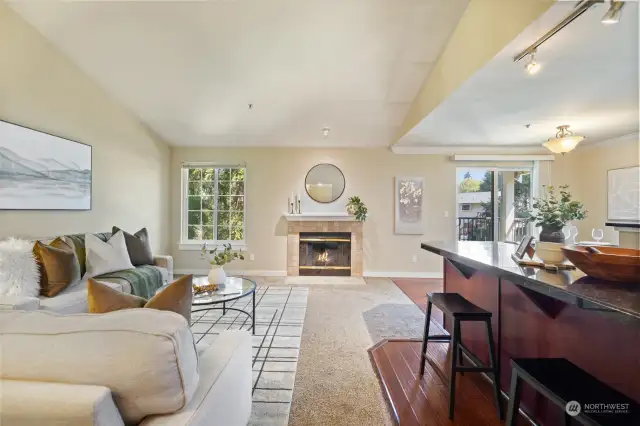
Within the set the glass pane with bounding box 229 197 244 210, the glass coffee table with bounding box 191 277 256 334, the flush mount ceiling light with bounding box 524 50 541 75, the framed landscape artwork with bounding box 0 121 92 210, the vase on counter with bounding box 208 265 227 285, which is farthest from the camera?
the glass pane with bounding box 229 197 244 210

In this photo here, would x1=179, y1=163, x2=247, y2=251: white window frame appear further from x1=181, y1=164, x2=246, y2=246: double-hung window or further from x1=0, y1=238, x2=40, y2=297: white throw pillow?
x1=0, y1=238, x2=40, y2=297: white throw pillow

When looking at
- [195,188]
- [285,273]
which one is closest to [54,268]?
[195,188]

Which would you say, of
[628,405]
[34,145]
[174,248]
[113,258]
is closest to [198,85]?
[34,145]

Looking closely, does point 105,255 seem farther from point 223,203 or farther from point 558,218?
point 558,218

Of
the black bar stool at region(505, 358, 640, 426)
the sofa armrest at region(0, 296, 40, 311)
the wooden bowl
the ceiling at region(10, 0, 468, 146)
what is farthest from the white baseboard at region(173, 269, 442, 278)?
the wooden bowl

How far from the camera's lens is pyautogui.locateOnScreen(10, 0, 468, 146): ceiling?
2.94 meters

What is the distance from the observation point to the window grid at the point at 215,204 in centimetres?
585

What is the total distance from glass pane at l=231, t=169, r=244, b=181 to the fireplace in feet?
5.06

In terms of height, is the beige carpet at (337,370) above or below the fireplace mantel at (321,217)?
below

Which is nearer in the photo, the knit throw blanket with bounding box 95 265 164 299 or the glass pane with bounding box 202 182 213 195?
the knit throw blanket with bounding box 95 265 164 299

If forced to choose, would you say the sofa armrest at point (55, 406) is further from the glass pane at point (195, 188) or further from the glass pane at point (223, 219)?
the glass pane at point (195, 188)

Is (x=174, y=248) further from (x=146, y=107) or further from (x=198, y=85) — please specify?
(x=198, y=85)

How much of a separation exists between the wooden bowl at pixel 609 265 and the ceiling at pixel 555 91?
1.46 meters

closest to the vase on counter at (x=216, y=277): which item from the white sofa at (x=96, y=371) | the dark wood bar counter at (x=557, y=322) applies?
the dark wood bar counter at (x=557, y=322)
